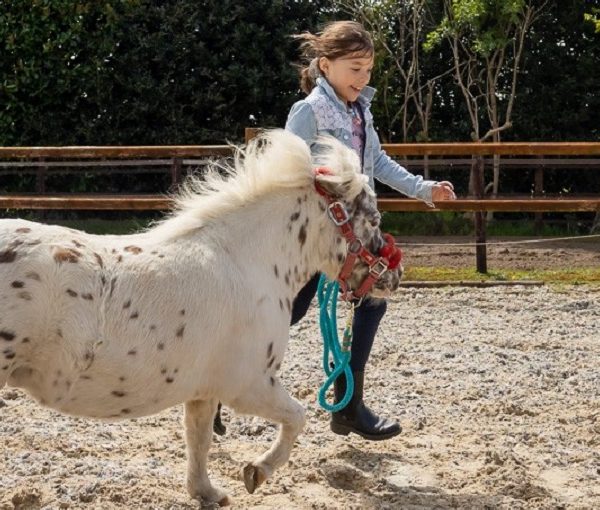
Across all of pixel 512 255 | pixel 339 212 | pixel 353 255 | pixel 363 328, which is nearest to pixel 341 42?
pixel 339 212

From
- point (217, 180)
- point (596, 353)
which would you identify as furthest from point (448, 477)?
point (596, 353)

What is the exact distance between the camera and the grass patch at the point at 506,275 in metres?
10.2

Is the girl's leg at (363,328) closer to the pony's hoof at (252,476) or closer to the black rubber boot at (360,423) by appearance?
the black rubber boot at (360,423)

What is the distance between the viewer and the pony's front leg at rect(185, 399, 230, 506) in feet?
13.7

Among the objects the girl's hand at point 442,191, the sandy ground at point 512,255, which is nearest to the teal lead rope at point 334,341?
the girl's hand at point 442,191

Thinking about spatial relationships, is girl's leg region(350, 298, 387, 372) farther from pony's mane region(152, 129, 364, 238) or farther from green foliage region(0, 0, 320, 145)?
green foliage region(0, 0, 320, 145)

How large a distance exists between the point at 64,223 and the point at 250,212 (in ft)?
40.2

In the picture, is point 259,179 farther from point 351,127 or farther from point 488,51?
point 488,51

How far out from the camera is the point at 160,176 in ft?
56.0

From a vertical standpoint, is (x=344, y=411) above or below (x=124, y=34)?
below

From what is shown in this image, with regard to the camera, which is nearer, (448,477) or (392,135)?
(448,477)

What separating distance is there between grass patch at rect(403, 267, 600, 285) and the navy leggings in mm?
5147

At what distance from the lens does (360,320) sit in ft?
16.4

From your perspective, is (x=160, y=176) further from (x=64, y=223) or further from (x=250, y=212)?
(x=250, y=212)
